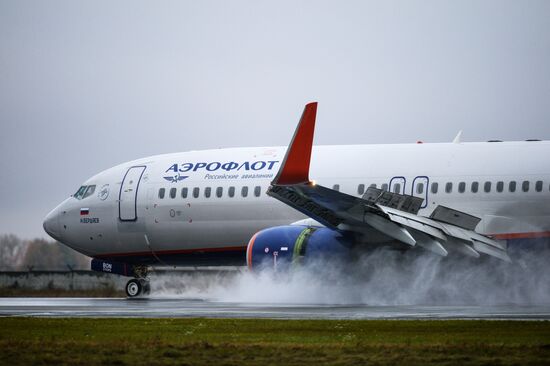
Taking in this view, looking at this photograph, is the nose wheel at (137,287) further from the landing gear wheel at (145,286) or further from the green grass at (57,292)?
the green grass at (57,292)

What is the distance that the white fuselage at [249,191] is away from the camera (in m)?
24.4

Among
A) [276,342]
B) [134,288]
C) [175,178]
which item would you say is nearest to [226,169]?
[175,178]

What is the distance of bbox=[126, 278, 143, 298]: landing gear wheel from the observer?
29547 millimetres

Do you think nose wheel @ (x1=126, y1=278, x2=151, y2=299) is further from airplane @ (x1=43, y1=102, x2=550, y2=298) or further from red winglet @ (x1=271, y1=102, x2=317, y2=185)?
red winglet @ (x1=271, y1=102, x2=317, y2=185)

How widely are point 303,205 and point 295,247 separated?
53.6 inches

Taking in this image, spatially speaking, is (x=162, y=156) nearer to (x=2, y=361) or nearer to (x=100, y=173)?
(x=100, y=173)

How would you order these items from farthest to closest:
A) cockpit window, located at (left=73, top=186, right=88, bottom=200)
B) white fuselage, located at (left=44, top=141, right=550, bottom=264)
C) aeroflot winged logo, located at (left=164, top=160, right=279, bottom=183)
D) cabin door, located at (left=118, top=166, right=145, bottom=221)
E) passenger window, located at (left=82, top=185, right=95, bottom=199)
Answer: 1. cockpit window, located at (left=73, top=186, right=88, bottom=200)
2. passenger window, located at (left=82, top=185, right=95, bottom=199)
3. cabin door, located at (left=118, top=166, right=145, bottom=221)
4. aeroflot winged logo, located at (left=164, top=160, right=279, bottom=183)
5. white fuselage, located at (left=44, top=141, right=550, bottom=264)

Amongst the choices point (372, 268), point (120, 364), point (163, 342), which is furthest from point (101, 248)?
point (120, 364)

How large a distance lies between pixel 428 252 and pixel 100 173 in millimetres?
11725

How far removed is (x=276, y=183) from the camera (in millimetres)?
21875

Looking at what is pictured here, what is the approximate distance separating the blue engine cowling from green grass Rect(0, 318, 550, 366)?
23.4ft

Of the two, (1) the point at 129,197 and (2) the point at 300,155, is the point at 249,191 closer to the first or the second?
(1) the point at 129,197

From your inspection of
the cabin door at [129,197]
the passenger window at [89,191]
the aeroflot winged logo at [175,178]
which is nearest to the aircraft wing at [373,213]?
the aeroflot winged logo at [175,178]

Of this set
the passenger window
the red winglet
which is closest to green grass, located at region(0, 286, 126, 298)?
the passenger window
